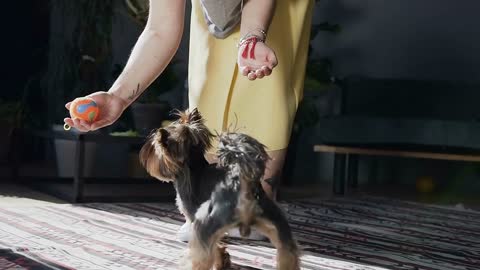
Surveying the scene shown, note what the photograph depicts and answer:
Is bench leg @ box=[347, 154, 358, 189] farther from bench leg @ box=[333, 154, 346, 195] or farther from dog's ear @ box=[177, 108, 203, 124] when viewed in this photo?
dog's ear @ box=[177, 108, 203, 124]

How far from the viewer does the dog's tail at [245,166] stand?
1.49 meters

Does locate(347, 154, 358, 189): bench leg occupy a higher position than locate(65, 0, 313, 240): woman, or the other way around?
locate(65, 0, 313, 240): woman

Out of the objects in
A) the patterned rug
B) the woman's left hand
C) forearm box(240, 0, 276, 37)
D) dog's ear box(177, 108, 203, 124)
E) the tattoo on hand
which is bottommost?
Answer: the patterned rug

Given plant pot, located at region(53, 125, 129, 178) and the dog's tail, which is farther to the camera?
plant pot, located at region(53, 125, 129, 178)

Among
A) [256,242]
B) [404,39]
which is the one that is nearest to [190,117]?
[256,242]

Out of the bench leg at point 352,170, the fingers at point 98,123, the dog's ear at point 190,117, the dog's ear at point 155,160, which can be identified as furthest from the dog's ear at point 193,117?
the bench leg at point 352,170

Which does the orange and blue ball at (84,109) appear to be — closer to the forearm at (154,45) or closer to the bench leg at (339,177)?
the forearm at (154,45)

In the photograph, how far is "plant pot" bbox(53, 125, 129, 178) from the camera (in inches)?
176

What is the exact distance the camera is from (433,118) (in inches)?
203

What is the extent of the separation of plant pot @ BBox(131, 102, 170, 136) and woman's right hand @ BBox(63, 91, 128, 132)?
305 centimetres

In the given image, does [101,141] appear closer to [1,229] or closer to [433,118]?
[1,229]

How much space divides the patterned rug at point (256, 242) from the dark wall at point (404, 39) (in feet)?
6.10

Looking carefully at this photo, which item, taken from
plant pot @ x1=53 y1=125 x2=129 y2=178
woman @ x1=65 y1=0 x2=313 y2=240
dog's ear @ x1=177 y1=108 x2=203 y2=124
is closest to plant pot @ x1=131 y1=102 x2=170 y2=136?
plant pot @ x1=53 y1=125 x2=129 y2=178

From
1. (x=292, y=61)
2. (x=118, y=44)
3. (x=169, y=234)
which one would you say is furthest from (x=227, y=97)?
(x=118, y=44)
